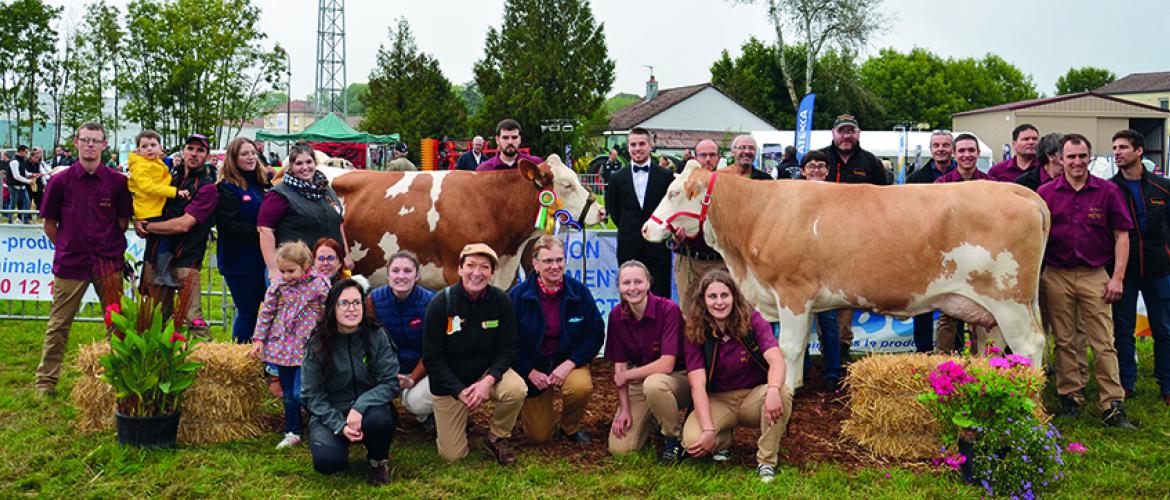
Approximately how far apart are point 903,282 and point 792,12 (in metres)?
36.9

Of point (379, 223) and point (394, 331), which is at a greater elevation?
point (379, 223)

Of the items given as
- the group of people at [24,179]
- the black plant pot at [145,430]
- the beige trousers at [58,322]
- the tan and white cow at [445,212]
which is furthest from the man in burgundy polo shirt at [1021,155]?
the group of people at [24,179]

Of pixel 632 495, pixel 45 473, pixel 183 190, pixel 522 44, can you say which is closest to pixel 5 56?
→ pixel 522 44

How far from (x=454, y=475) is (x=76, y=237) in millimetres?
3651

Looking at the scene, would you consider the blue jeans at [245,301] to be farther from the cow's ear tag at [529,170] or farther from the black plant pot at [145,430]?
the cow's ear tag at [529,170]

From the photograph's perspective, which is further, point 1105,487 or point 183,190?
point 183,190

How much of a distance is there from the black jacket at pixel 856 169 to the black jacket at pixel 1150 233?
1.70m

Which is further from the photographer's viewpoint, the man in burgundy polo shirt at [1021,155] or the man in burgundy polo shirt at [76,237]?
the man in burgundy polo shirt at [1021,155]

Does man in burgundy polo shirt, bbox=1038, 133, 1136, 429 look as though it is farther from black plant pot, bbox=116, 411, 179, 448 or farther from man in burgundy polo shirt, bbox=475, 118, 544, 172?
black plant pot, bbox=116, 411, 179, 448

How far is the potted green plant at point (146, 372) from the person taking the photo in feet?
16.9

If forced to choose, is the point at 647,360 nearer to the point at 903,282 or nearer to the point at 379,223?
the point at 903,282

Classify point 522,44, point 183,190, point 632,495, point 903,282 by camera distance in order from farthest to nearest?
1. point 522,44
2. point 183,190
3. point 903,282
4. point 632,495

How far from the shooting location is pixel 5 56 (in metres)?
30.9

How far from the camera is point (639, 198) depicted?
7156mm
